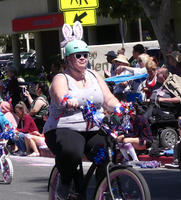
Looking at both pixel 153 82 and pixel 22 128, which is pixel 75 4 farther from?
pixel 22 128

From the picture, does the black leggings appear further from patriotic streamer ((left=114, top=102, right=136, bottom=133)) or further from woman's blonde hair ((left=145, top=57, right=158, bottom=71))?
woman's blonde hair ((left=145, top=57, right=158, bottom=71))

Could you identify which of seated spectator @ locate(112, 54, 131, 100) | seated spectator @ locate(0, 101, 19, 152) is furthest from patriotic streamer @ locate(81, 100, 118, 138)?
seated spectator @ locate(0, 101, 19, 152)

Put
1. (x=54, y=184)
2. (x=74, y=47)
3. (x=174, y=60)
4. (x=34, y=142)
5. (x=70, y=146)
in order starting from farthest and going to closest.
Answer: (x=34, y=142) < (x=174, y=60) < (x=54, y=184) < (x=74, y=47) < (x=70, y=146)

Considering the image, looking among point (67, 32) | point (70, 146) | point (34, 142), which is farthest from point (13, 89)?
point (70, 146)

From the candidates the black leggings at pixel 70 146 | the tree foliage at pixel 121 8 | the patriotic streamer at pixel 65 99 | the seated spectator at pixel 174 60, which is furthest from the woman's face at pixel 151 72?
the tree foliage at pixel 121 8

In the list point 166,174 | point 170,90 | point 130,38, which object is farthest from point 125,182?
point 130,38

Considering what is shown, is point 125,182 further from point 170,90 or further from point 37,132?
point 37,132

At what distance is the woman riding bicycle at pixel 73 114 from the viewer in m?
6.10

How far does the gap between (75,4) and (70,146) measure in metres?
8.10

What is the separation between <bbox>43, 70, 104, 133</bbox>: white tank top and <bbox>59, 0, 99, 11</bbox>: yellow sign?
7.59 metres

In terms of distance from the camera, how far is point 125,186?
580 centimetres

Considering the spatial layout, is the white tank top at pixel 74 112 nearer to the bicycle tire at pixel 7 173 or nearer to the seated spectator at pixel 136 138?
the bicycle tire at pixel 7 173

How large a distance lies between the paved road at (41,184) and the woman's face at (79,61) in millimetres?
2464

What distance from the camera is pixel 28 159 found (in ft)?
43.6
